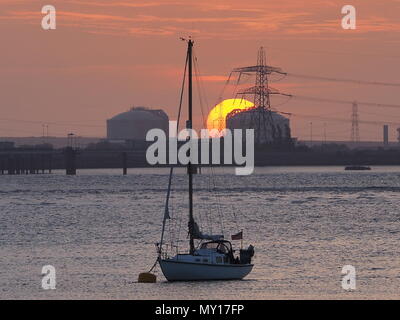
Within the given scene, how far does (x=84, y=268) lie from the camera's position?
4903 cm

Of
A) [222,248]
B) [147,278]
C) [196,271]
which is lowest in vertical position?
[147,278]

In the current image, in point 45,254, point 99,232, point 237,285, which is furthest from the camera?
point 99,232

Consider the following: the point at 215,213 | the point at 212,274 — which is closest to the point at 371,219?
the point at 215,213

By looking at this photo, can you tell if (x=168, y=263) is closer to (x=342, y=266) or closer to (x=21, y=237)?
(x=342, y=266)

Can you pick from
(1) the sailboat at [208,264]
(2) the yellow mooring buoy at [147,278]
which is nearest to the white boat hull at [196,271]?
(1) the sailboat at [208,264]

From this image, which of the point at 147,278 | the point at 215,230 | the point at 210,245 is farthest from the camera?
the point at 215,230

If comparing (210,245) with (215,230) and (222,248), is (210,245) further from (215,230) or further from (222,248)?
(215,230)

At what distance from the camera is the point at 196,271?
42.8 metres

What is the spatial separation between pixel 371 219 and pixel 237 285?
43436mm

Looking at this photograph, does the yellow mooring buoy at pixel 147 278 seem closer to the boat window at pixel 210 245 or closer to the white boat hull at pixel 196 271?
the white boat hull at pixel 196 271

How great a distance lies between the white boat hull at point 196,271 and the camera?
42.8 m

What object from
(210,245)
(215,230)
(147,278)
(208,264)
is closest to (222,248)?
(210,245)
